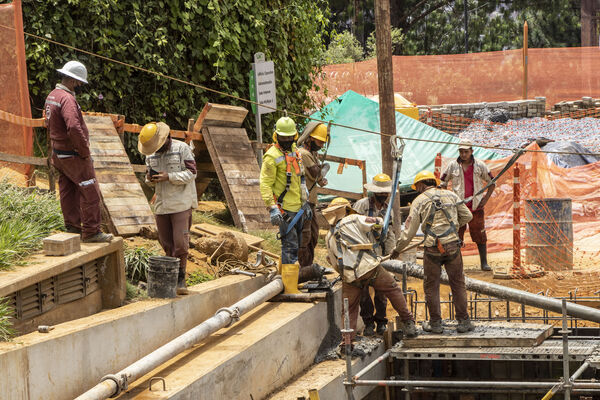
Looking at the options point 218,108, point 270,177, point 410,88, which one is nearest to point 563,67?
point 410,88

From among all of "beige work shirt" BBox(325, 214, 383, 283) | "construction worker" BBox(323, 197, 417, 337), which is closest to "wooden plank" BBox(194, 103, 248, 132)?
"construction worker" BBox(323, 197, 417, 337)

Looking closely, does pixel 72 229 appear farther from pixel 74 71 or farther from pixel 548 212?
pixel 548 212

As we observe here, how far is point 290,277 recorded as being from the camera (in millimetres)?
8930

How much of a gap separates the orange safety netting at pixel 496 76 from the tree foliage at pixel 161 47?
52.4ft

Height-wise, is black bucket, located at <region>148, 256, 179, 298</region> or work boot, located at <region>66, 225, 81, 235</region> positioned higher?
work boot, located at <region>66, 225, 81, 235</region>

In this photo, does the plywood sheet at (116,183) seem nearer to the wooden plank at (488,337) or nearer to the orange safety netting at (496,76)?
the wooden plank at (488,337)

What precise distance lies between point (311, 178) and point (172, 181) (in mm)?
1777

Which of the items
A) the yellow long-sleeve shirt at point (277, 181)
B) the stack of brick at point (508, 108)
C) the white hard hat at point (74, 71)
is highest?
the stack of brick at point (508, 108)

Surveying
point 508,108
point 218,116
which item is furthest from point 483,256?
point 508,108

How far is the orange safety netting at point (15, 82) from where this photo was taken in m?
9.87

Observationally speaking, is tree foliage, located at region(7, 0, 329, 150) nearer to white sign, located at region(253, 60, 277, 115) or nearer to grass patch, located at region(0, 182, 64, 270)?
white sign, located at region(253, 60, 277, 115)

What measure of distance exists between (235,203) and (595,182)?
308 inches

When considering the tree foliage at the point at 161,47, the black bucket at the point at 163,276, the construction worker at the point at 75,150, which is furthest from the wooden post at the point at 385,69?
the construction worker at the point at 75,150

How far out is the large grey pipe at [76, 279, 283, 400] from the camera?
5.86 metres
